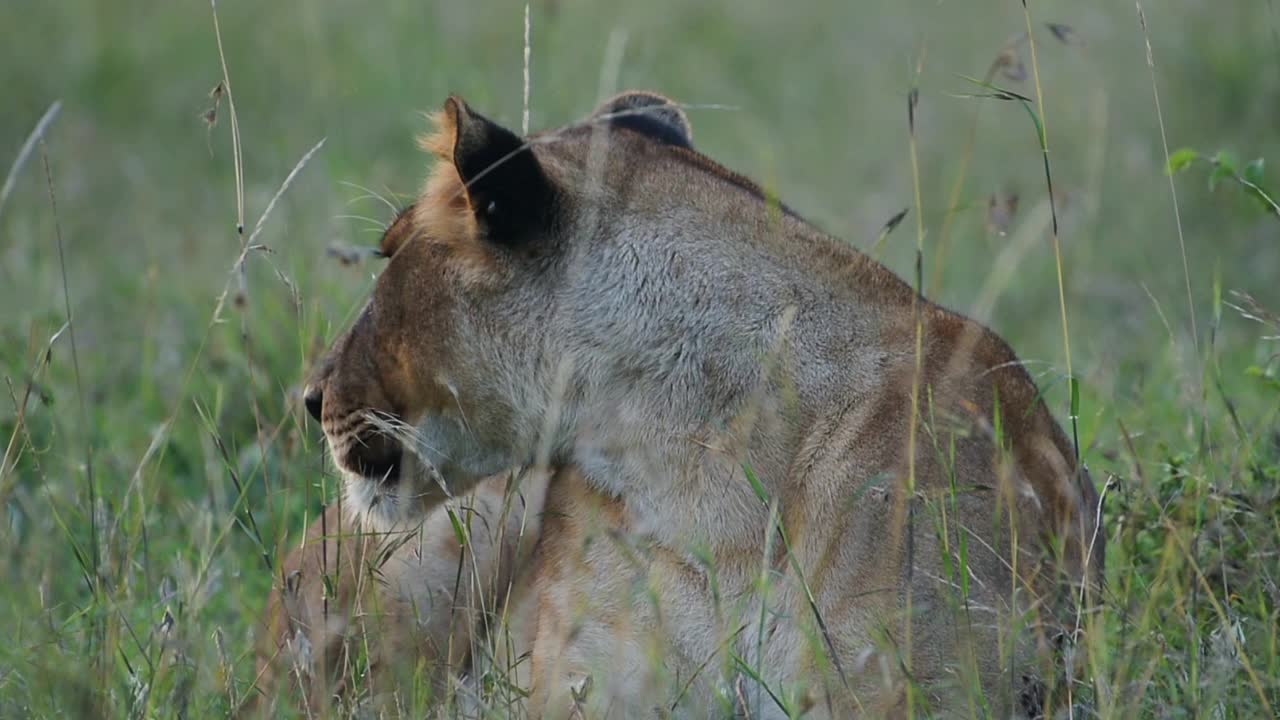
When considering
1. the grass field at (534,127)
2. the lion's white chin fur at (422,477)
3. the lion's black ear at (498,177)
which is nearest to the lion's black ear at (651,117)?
the grass field at (534,127)

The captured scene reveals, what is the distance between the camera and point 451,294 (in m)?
2.88

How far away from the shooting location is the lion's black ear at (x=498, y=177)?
2656 mm

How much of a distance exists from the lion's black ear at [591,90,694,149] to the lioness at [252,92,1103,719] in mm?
153

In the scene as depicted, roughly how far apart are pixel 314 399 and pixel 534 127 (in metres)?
3.28

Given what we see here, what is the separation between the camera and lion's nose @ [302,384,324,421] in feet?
10.2

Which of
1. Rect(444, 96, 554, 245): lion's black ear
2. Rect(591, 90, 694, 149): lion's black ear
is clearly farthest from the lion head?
Rect(591, 90, 694, 149): lion's black ear

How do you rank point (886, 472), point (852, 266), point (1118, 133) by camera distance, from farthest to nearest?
point (1118, 133)
point (852, 266)
point (886, 472)

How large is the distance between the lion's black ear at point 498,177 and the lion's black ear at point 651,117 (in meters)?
0.41

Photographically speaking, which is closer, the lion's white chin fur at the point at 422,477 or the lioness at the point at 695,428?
the lioness at the point at 695,428

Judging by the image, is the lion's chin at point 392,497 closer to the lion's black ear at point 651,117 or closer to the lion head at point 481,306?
the lion head at point 481,306

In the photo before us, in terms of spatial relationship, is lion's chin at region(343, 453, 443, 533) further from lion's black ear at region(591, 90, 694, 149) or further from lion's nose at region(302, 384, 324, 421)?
lion's black ear at region(591, 90, 694, 149)

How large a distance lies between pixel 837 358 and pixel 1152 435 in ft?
4.20

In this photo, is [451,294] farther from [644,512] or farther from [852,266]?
[852,266]

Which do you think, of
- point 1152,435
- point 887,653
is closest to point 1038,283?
point 1152,435
